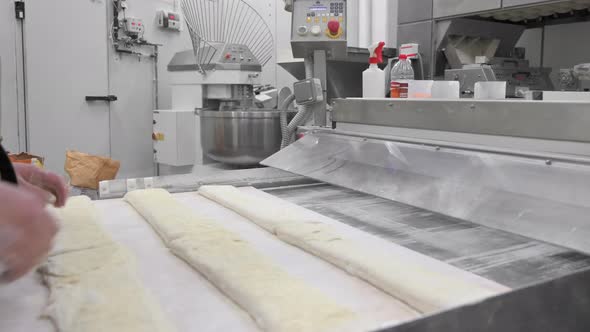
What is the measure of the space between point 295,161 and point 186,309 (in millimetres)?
1086

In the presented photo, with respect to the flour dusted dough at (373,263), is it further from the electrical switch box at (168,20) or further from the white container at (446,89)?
the electrical switch box at (168,20)

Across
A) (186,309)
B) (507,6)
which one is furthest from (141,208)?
(507,6)

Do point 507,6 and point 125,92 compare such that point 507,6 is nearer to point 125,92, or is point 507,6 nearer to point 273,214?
point 273,214

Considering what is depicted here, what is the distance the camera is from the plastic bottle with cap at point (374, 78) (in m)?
2.06

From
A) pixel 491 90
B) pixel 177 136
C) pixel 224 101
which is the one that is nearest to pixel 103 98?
pixel 177 136

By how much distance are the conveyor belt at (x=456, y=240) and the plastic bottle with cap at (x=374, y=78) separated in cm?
59

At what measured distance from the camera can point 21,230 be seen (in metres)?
0.60

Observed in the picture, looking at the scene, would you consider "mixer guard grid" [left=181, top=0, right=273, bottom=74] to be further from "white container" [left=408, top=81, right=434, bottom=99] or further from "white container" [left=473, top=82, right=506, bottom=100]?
"white container" [left=473, top=82, right=506, bottom=100]

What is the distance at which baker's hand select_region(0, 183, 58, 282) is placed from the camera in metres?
0.59

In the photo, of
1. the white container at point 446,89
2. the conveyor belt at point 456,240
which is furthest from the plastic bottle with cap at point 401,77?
the conveyor belt at point 456,240

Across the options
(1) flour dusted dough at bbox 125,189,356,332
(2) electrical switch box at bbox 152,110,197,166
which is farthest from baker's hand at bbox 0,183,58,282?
(2) electrical switch box at bbox 152,110,197,166

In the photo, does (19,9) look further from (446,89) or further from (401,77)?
(446,89)

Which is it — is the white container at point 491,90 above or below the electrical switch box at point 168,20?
below

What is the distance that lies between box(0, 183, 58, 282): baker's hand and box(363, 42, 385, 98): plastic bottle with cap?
1624mm
